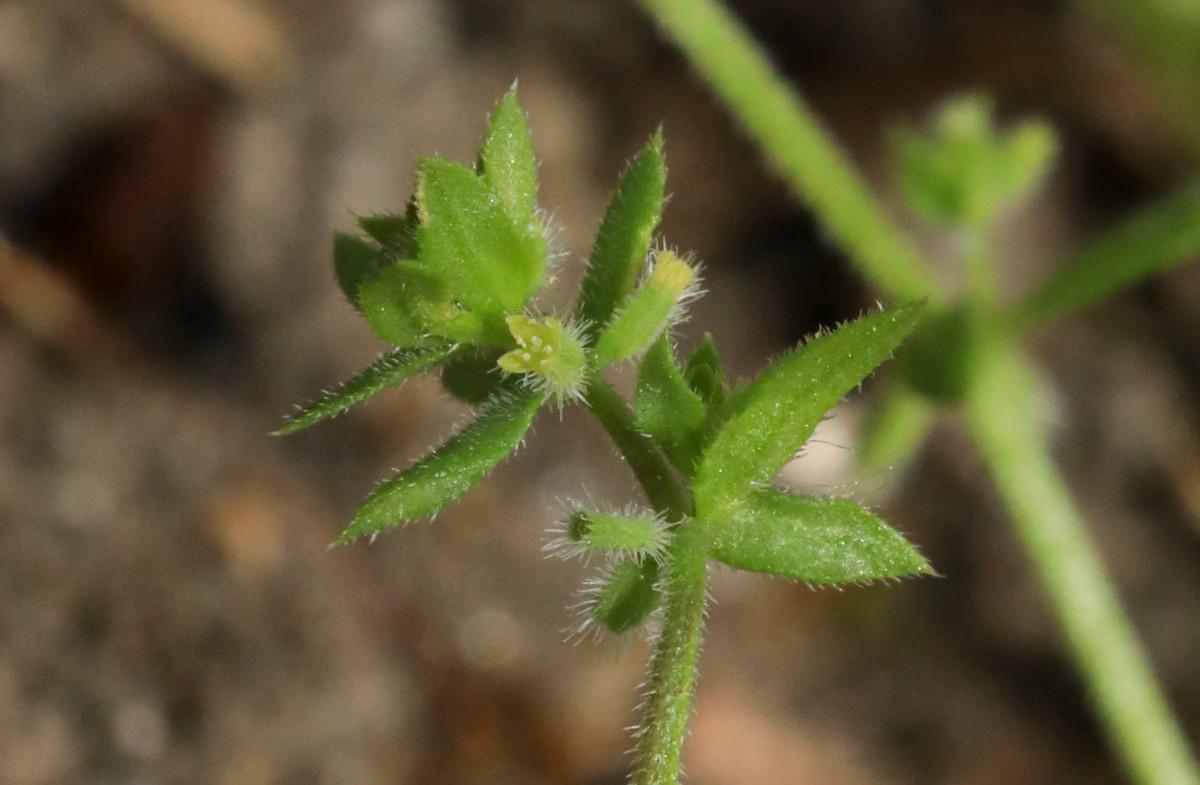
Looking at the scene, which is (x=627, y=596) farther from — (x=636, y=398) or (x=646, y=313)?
(x=646, y=313)

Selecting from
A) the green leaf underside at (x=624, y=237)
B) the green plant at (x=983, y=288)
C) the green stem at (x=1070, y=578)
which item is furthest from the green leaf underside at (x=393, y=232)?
the green stem at (x=1070, y=578)

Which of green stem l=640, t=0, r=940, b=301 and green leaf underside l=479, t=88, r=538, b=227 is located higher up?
green stem l=640, t=0, r=940, b=301

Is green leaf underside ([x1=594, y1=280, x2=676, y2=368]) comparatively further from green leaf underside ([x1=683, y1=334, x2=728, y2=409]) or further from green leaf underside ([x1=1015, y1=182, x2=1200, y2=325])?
green leaf underside ([x1=1015, y1=182, x2=1200, y2=325])

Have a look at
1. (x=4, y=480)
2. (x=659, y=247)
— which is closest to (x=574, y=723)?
(x=4, y=480)

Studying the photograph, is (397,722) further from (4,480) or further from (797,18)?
(797,18)

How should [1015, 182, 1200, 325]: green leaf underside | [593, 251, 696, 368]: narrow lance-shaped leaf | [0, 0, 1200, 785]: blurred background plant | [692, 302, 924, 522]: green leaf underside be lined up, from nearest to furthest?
[692, 302, 924, 522]: green leaf underside → [593, 251, 696, 368]: narrow lance-shaped leaf → [1015, 182, 1200, 325]: green leaf underside → [0, 0, 1200, 785]: blurred background plant

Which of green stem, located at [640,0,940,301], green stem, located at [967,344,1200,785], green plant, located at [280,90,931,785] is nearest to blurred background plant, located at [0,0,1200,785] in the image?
green stem, located at [640,0,940,301]

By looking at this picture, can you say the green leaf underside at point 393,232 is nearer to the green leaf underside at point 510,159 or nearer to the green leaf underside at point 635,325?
the green leaf underside at point 510,159
